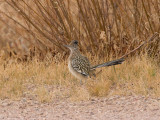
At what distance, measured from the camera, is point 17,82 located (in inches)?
283

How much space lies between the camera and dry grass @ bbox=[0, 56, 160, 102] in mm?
6500

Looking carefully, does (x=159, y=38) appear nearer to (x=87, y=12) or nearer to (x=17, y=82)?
(x=87, y=12)

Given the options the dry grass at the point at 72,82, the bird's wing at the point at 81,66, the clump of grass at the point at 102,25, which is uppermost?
the clump of grass at the point at 102,25

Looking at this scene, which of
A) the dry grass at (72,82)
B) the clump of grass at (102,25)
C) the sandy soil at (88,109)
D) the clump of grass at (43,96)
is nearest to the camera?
the sandy soil at (88,109)

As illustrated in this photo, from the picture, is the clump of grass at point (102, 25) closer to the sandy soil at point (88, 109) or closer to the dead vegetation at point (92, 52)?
the dead vegetation at point (92, 52)

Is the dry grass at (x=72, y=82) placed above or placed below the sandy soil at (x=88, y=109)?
above

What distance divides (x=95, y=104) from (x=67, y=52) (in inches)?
133

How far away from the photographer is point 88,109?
Answer: 19.3 ft

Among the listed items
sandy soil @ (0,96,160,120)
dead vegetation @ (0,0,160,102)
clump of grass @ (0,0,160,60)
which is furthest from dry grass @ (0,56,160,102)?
clump of grass @ (0,0,160,60)

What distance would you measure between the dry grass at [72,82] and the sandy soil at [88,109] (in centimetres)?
17

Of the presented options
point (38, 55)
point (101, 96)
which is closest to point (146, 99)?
point (101, 96)

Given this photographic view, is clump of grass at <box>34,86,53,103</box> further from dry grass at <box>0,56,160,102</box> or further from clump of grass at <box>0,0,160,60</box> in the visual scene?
clump of grass at <box>0,0,160,60</box>

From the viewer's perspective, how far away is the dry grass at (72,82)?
650cm

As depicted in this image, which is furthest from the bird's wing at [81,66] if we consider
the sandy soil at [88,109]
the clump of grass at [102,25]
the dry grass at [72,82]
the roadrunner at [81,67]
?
the clump of grass at [102,25]
